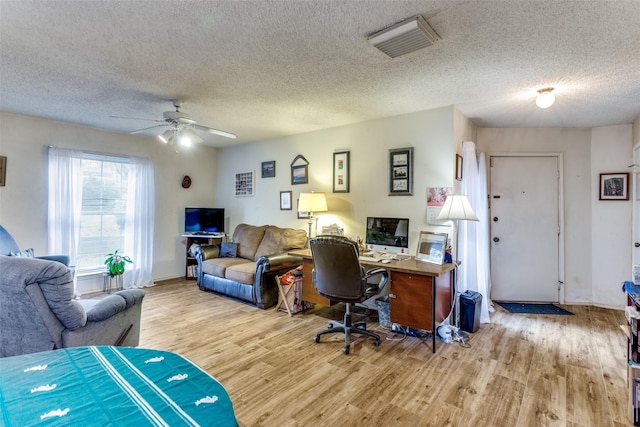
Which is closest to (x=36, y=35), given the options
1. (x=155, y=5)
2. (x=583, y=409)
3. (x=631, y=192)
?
(x=155, y=5)

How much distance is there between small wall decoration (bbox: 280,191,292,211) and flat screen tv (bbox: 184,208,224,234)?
1.30 metres

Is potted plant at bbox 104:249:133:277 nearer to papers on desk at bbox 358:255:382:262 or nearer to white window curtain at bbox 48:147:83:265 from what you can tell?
white window curtain at bbox 48:147:83:265

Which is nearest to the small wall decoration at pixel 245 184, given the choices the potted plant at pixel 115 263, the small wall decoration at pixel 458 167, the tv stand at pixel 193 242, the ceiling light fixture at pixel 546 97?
the tv stand at pixel 193 242

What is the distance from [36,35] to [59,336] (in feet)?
6.60

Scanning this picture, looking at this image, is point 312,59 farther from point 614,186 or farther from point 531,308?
point 614,186

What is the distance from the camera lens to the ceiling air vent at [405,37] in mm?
1912

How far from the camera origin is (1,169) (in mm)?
3814

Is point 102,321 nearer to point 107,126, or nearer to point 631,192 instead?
point 107,126

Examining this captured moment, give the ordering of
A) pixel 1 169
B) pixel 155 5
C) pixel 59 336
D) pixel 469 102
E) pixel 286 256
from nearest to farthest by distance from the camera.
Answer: pixel 155 5 → pixel 59 336 → pixel 469 102 → pixel 1 169 → pixel 286 256

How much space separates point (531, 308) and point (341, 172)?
3077mm

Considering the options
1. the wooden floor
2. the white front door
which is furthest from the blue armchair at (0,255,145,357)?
the white front door

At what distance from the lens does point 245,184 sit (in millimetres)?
5598

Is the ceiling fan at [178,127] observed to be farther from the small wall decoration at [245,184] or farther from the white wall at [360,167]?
the small wall decoration at [245,184]

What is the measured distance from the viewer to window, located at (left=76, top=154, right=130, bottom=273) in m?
4.51
